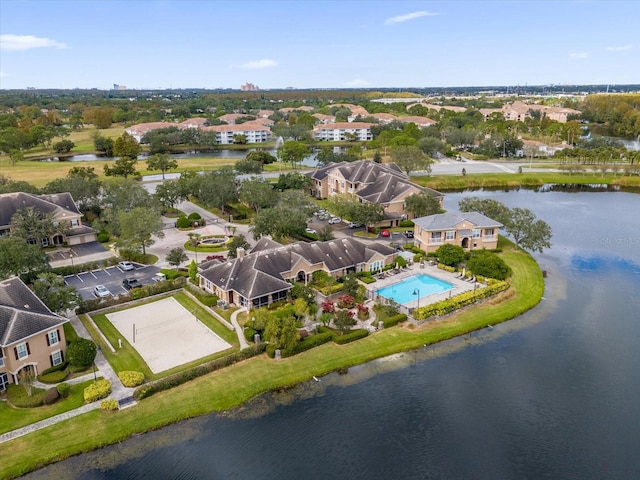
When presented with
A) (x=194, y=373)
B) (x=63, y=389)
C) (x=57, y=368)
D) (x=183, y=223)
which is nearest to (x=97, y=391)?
(x=63, y=389)

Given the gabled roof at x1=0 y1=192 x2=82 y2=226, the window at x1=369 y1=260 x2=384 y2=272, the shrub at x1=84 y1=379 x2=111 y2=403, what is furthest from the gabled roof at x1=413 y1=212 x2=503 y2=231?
the gabled roof at x1=0 y1=192 x2=82 y2=226

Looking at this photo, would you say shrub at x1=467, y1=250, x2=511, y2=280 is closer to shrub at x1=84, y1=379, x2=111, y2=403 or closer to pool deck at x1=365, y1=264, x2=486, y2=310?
pool deck at x1=365, y1=264, x2=486, y2=310

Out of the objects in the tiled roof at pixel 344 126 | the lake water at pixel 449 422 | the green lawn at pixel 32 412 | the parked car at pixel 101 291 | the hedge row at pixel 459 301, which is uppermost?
the tiled roof at pixel 344 126

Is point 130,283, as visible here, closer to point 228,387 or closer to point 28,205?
point 228,387

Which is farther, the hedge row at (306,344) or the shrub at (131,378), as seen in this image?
the hedge row at (306,344)

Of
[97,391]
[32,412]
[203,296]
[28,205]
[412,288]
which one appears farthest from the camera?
[28,205]

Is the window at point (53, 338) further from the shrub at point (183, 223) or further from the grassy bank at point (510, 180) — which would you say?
the grassy bank at point (510, 180)

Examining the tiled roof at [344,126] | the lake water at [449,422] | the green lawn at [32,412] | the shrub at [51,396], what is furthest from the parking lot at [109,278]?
the tiled roof at [344,126]

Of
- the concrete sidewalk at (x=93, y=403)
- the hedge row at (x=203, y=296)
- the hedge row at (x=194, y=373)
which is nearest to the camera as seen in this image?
the concrete sidewalk at (x=93, y=403)
